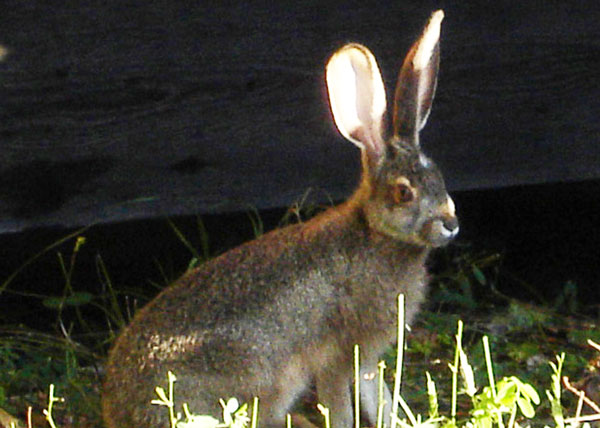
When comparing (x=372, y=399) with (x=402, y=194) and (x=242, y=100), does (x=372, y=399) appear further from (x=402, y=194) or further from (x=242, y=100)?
(x=242, y=100)

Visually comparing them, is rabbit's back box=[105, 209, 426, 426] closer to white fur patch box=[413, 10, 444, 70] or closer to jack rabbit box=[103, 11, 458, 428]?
jack rabbit box=[103, 11, 458, 428]

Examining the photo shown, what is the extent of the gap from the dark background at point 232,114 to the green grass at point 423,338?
0.12 meters

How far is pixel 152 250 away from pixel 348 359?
141cm

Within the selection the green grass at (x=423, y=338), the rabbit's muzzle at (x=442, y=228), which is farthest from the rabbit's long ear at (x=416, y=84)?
the green grass at (x=423, y=338)

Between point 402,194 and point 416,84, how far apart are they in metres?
0.36

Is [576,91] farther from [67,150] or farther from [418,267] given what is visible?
[67,150]

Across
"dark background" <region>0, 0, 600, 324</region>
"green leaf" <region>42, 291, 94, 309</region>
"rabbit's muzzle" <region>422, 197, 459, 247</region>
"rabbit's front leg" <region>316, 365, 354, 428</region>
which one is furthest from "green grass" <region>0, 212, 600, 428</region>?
"rabbit's muzzle" <region>422, 197, 459, 247</region>

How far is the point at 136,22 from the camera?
5.59 metres

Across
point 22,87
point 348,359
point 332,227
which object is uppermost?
point 22,87

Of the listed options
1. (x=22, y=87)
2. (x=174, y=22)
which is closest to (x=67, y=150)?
(x=22, y=87)

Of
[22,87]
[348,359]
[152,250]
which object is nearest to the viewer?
[348,359]

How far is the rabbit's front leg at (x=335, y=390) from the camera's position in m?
4.73

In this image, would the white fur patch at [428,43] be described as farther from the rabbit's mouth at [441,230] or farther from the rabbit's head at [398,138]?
the rabbit's mouth at [441,230]

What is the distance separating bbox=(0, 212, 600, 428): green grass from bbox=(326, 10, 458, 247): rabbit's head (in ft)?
1.58
